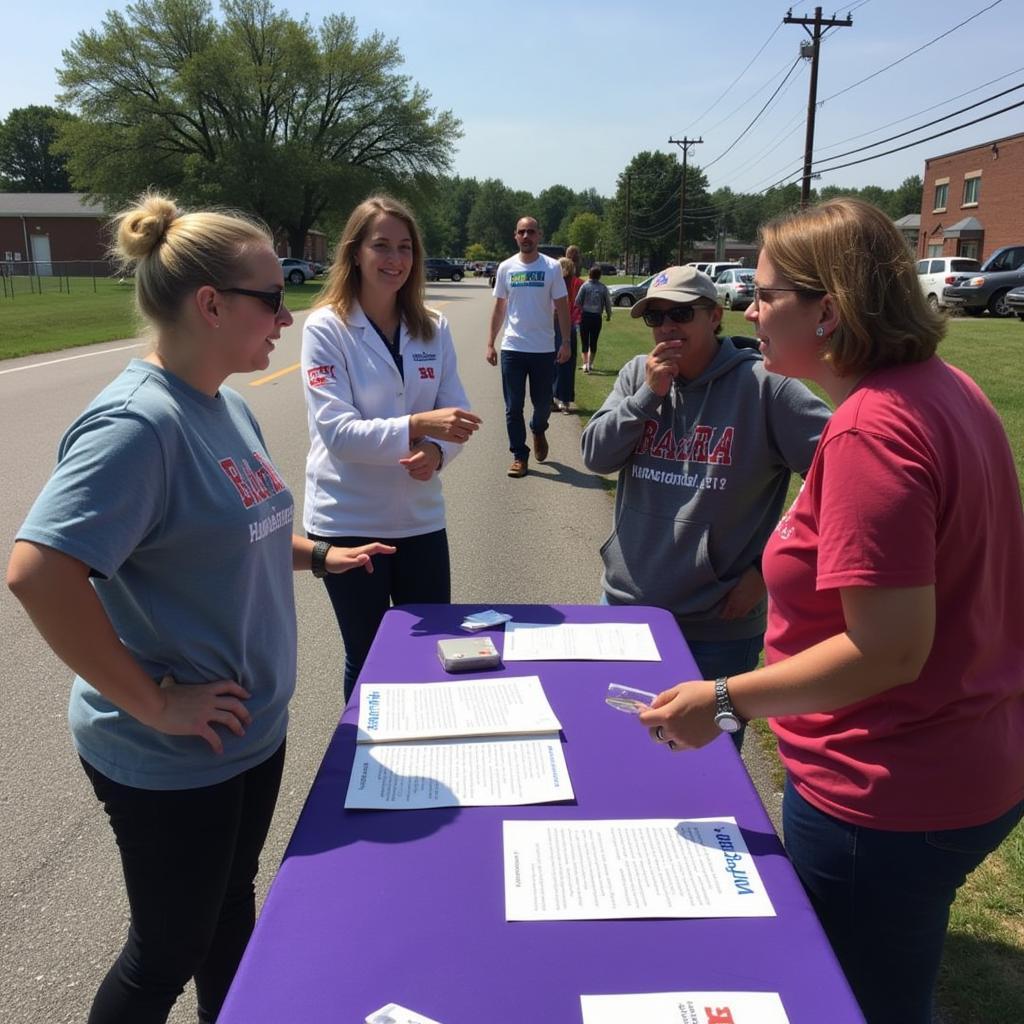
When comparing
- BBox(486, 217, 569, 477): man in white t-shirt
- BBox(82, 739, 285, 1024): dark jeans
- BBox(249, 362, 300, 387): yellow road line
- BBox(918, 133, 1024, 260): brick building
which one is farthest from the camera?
BBox(918, 133, 1024, 260): brick building

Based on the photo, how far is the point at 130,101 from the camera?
166 ft

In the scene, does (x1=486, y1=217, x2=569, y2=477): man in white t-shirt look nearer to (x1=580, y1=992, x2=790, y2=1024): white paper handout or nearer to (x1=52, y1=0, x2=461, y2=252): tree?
(x1=580, y1=992, x2=790, y2=1024): white paper handout

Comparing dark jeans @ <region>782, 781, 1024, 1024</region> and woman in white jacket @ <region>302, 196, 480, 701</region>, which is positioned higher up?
woman in white jacket @ <region>302, 196, 480, 701</region>

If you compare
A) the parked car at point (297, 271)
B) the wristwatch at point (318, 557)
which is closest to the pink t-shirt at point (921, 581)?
the wristwatch at point (318, 557)

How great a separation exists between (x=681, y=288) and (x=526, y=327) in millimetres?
5736

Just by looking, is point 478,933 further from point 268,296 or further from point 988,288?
point 988,288

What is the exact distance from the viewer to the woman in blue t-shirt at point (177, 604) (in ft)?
5.34

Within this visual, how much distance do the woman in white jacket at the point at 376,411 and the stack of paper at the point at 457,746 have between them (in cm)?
100

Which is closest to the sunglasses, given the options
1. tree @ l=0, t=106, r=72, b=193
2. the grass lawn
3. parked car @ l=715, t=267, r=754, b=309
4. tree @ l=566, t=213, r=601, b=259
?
the grass lawn

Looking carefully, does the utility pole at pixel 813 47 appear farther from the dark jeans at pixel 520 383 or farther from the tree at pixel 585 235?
the tree at pixel 585 235

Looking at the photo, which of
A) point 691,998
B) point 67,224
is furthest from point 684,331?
point 67,224

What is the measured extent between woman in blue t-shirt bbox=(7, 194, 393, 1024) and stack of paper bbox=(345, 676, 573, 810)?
277 mm

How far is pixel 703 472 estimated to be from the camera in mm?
2670

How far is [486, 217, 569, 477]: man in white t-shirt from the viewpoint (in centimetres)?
827
